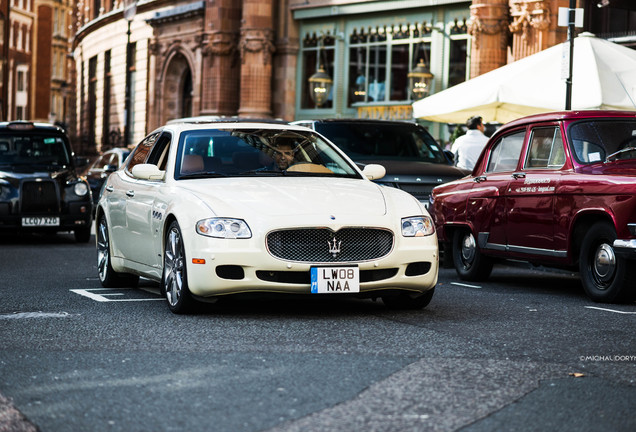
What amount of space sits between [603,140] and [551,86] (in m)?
5.49

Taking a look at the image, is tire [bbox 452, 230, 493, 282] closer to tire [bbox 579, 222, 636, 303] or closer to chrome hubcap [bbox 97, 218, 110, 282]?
tire [bbox 579, 222, 636, 303]

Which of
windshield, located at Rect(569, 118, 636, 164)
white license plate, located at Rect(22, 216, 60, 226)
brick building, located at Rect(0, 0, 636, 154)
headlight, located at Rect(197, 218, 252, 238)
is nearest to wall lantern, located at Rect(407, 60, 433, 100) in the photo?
brick building, located at Rect(0, 0, 636, 154)

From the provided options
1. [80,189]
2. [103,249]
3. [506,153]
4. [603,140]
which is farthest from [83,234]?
[603,140]

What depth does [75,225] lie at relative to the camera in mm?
18359

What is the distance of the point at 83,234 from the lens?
18.7 metres

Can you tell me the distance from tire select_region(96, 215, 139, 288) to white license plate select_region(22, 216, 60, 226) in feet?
22.6

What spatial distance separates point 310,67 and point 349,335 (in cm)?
2794

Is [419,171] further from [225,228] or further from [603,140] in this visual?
[225,228]

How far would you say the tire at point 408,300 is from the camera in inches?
350

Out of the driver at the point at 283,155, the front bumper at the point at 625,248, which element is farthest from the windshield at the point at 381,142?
the front bumper at the point at 625,248

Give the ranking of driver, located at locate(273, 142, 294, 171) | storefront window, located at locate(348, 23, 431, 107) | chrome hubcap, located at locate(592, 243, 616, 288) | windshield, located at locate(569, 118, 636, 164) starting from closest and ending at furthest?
driver, located at locate(273, 142, 294, 171) < chrome hubcap, located at locate(592, 243, 616, 288) < windshield, located at locate(569, 118, 636, 164) < storefront window, located at locate(348, 23, 431, 107)

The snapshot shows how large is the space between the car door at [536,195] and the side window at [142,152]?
3404mm

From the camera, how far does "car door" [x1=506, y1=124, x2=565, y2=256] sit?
10711 millimetres

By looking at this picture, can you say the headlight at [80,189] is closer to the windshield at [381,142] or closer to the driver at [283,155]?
the windshield at [381,142]
